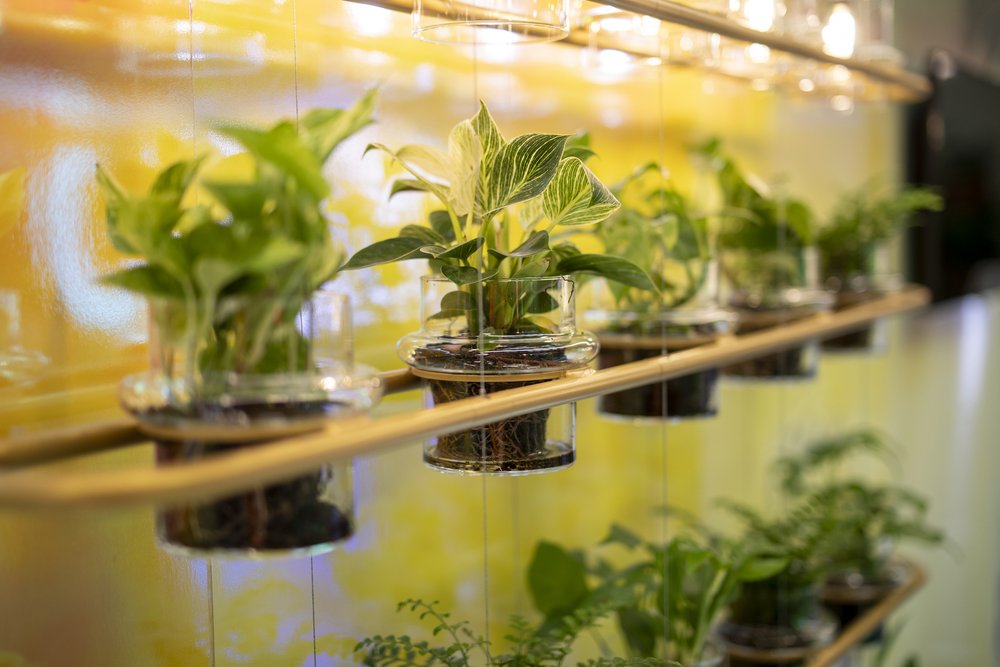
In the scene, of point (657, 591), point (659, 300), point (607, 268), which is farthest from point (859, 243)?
point (607, 268)

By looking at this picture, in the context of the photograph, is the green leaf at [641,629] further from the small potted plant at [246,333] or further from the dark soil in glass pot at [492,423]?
the small potted plant at [246,333]

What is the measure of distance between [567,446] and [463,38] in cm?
43

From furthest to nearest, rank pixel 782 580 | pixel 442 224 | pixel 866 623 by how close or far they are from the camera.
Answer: pixel 866 623 → pixel 782 580 → pixel 442 224

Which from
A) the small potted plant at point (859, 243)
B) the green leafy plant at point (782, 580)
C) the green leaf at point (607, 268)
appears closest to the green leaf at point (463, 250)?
the green leaf at point (607, 268)

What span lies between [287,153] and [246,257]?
0.08 metres

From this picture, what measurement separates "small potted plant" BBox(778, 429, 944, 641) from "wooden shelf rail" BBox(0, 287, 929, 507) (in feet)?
2.99

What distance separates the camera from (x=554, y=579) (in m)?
1.39

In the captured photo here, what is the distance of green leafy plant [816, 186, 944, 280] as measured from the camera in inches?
74.7

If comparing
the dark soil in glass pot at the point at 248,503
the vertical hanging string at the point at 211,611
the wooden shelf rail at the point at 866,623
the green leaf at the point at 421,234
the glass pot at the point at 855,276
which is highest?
the green leaf at the point at 421,234

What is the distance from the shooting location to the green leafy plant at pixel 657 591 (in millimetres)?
1369

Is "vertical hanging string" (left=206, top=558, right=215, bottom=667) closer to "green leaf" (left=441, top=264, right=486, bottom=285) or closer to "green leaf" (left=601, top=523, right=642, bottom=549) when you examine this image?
"green leaf" (left=441, top=264, right=486, bottom=285)

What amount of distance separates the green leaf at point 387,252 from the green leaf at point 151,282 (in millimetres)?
219

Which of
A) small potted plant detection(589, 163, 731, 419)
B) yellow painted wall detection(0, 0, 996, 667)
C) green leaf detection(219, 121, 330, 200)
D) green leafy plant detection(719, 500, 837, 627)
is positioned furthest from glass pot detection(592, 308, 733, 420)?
green leaf detection(219, 121, 330, 200)

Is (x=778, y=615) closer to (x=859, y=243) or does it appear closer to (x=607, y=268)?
(x=859, y=243)
